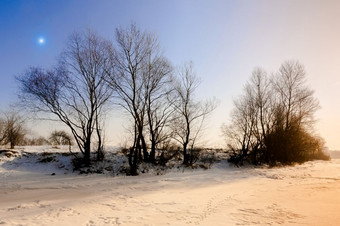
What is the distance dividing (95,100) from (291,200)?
1631 centimetres

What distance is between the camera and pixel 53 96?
60.7 feet

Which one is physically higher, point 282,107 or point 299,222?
point 282,107

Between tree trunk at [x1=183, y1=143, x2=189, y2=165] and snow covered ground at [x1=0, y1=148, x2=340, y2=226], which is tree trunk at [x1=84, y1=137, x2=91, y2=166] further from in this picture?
tree trunk at [x1=183, y1=143, x2=189, y2=165]

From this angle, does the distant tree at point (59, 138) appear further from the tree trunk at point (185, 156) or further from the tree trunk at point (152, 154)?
the tree trunk at point (185, 156)

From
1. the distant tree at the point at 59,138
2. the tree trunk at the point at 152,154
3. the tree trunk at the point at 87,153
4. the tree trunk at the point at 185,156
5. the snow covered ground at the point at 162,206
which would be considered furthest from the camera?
the distant tree at the point at 59,138

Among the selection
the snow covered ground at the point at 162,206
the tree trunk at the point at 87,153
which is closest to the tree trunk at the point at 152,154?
the tree trunk at the point at 87,153

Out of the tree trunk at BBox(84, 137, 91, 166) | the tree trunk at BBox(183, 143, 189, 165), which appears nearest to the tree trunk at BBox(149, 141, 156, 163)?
the tree trunk at BBox(183, 143, 189, 165)

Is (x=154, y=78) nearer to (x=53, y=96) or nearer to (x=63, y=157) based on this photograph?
(x=53, y=96)

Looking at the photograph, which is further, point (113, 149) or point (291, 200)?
point (113, 149)

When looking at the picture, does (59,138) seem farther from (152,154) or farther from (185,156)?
(185,156)

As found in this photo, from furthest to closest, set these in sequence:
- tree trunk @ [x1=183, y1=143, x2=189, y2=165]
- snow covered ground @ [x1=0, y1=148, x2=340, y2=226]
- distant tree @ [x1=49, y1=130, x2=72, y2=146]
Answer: distant tree @ [x1=49, y1=130, x2=72, y2=146] < tree trunk @ [x1=183, y1=143, x2=189, y2=165] < snow covered ground @ [x1=0, y1=148, x2=340, y2=226]

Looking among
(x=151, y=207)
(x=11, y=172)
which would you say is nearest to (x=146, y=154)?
(x=11, y=172)

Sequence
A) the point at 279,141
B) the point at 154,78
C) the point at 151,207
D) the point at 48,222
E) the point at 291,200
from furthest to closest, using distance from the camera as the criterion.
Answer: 1. the point at 279,141
2. the point at 154,78
3. the point at 291,200
4. the point at 151,207
5. the point at 48,222

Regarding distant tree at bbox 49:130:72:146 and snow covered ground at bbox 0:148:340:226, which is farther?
distant tree at bbox 49:130:72:146
